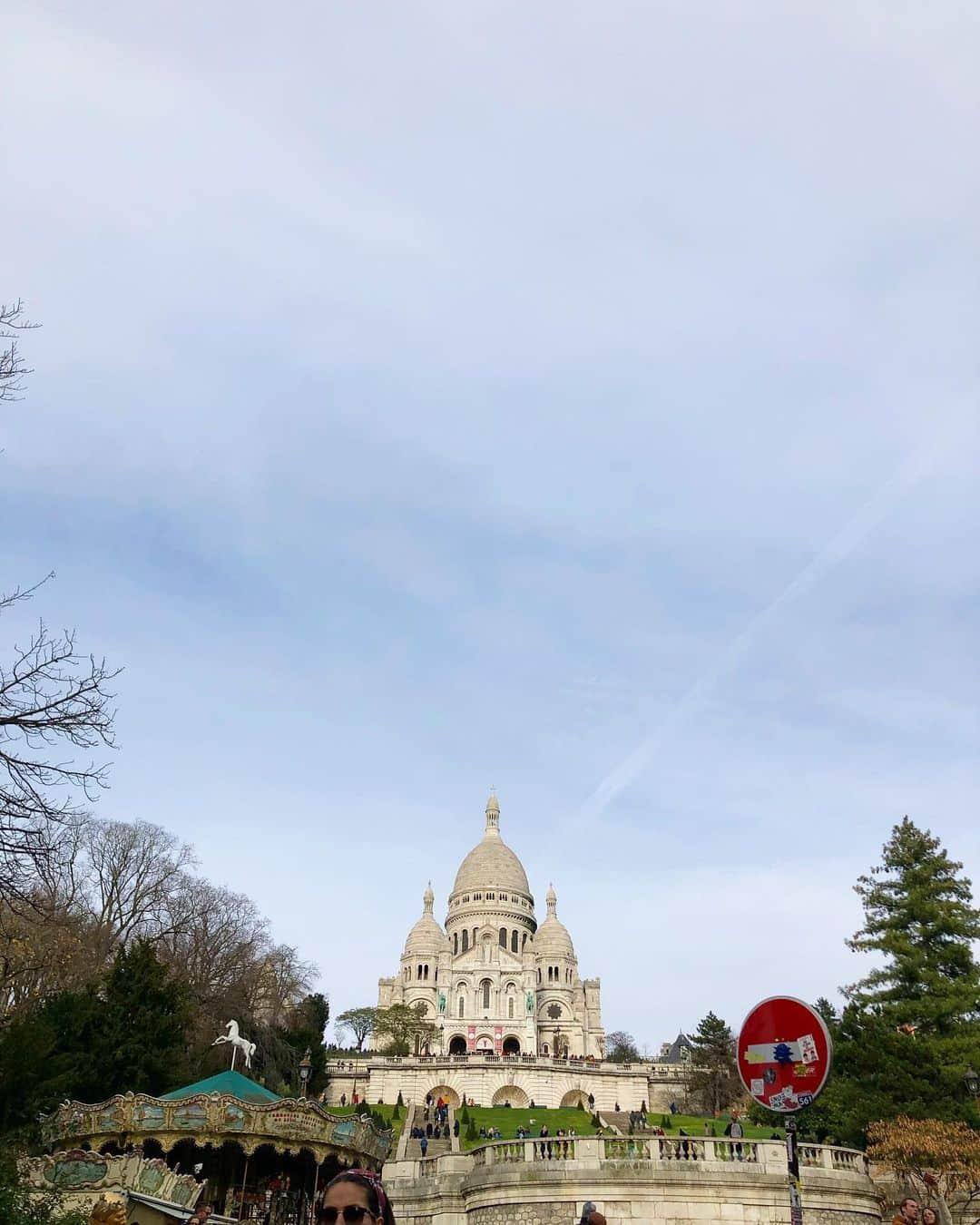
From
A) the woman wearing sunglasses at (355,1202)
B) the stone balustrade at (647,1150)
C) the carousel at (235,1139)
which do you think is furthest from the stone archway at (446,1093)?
the woman wearing sunglasses at (355,1202)

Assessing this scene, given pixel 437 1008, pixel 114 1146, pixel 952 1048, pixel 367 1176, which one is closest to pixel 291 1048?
pixel 114 1146

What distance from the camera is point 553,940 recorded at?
108 m

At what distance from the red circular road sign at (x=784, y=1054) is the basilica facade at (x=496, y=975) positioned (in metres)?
82.5

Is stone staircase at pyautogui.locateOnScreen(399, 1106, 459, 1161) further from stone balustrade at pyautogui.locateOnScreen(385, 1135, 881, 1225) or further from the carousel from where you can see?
stone balustrade at pyautogui.locateOnScreen(385, 1135, 881, 1225)

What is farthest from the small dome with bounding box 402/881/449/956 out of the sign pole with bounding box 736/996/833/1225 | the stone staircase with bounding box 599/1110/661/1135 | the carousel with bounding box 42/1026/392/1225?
the sign pole with bounding box 736/996/833/1225

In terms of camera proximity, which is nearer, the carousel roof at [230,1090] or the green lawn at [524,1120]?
the carousel roof at [230,1090]

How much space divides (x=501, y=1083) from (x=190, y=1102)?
45.3m

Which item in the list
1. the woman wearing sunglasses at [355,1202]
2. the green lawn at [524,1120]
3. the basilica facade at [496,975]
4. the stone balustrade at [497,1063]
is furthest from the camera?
the basilica facade at [496,975]

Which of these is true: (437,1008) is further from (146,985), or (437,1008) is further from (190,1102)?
(190,1102)

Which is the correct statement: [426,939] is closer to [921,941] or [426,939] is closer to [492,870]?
[492,870]

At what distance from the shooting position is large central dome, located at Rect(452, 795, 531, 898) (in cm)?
11375

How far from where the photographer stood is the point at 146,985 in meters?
38.2

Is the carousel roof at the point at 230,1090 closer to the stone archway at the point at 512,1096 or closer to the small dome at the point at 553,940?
the stone archway at the point at 512,1096

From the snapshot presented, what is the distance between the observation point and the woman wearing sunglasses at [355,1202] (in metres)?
3.54
